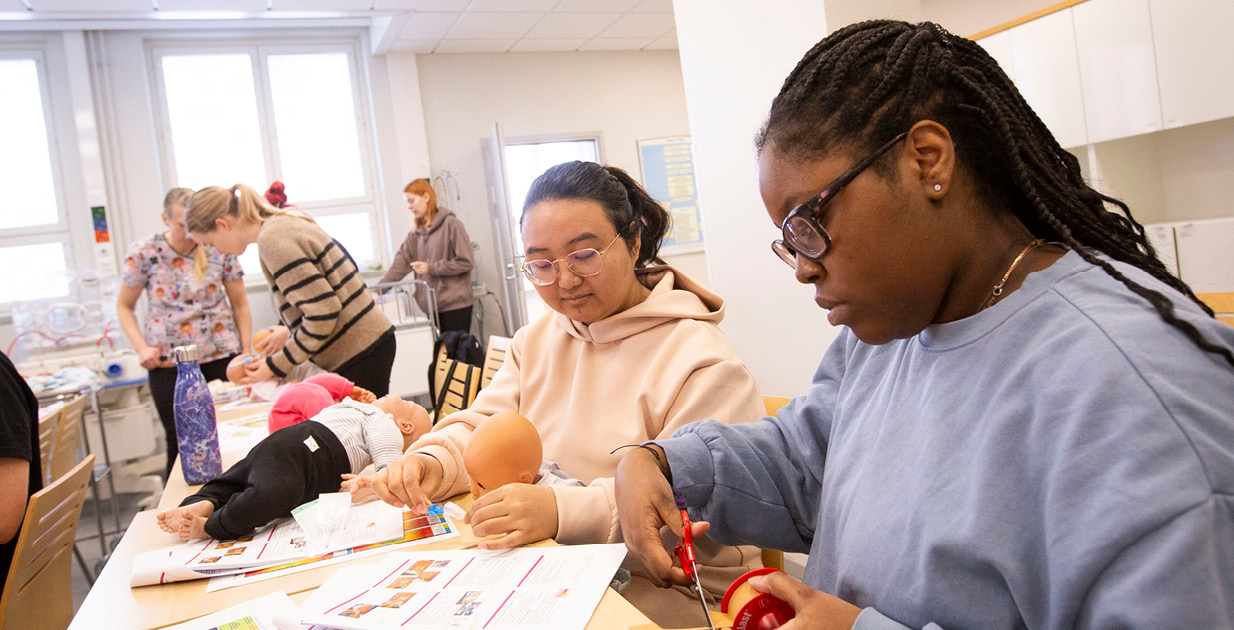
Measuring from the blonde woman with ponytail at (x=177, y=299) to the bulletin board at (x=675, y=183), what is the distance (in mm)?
5082

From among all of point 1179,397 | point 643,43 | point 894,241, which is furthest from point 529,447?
point 643,43

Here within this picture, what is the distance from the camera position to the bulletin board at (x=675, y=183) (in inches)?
322

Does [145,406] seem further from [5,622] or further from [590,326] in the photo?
[590,326]

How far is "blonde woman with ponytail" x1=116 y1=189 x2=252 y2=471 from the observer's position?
3633mm

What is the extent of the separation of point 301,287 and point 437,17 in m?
4.13

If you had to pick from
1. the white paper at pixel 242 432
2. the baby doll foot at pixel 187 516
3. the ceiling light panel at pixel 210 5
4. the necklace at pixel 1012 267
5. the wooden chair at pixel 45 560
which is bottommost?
the wooden chair at pixel 45 560

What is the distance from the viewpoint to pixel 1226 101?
3.71 m

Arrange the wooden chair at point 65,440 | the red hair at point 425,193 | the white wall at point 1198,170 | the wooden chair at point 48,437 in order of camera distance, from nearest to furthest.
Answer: the wooden chair at point 48,437 < the wooden chair at point 65,440 < the white wall at point 1198,170 < the red hair at point 425,193

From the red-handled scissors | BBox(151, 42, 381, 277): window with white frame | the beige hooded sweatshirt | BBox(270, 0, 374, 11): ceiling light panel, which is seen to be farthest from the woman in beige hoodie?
BBox(151, 42, 381, 277): window with white frame

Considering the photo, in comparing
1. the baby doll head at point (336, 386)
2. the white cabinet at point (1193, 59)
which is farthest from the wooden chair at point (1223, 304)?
the white cabinet at point (1193, 59)

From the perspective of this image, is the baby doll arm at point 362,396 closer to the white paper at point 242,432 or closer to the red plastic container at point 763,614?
the white paper at point 242,432

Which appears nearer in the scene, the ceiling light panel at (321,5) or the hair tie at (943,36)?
the hair tie at (943,36)

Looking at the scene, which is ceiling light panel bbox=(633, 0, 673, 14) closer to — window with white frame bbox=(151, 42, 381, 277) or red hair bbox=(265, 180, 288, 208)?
window with white frame bbox=(151, 42, 381, 277)

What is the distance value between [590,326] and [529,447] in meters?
0.38
